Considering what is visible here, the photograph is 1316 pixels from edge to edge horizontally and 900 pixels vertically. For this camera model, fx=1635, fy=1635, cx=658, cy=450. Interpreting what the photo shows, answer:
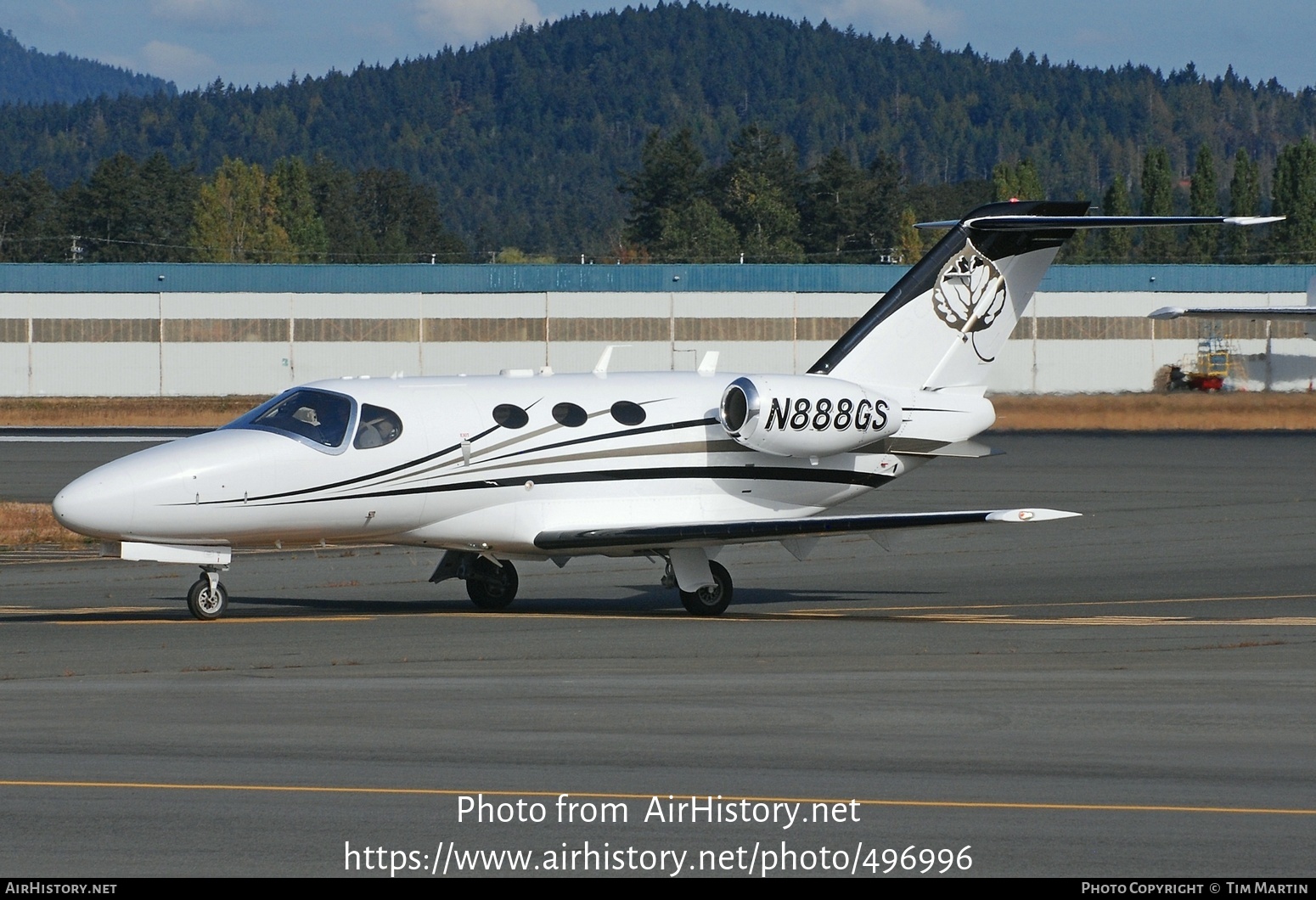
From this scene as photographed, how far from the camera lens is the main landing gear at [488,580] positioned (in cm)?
1905

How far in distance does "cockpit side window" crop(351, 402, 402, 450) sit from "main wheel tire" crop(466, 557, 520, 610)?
2.20 m

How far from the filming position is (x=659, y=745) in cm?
1062

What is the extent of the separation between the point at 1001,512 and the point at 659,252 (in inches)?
4736

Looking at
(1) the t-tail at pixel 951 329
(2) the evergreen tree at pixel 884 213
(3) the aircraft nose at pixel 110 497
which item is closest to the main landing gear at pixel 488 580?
(3) the aircraft nose at pixel 110 497

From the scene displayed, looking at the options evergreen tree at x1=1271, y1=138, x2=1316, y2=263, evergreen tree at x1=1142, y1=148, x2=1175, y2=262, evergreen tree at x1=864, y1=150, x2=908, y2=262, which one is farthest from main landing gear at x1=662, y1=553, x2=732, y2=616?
evergreen tree at x1=1142, y1=148, x2=1175, y2=262

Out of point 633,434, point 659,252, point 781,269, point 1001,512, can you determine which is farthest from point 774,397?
point 659,252

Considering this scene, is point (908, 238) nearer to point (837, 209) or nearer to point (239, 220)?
point (837, 209)

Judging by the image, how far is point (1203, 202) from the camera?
5487 inches

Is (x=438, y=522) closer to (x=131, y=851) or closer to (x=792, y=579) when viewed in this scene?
(x=792, y=579)

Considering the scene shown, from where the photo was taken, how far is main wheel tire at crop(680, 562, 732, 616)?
18438 mm

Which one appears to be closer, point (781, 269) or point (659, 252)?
point (781, 269)

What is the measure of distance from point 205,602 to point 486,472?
10.8ft

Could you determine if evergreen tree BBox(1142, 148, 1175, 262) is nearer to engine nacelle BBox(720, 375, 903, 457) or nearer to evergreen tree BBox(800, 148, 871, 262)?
evergreen tree BBox(800, 148, 871, 262)

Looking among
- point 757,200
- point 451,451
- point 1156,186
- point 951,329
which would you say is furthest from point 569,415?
point 1156,186
